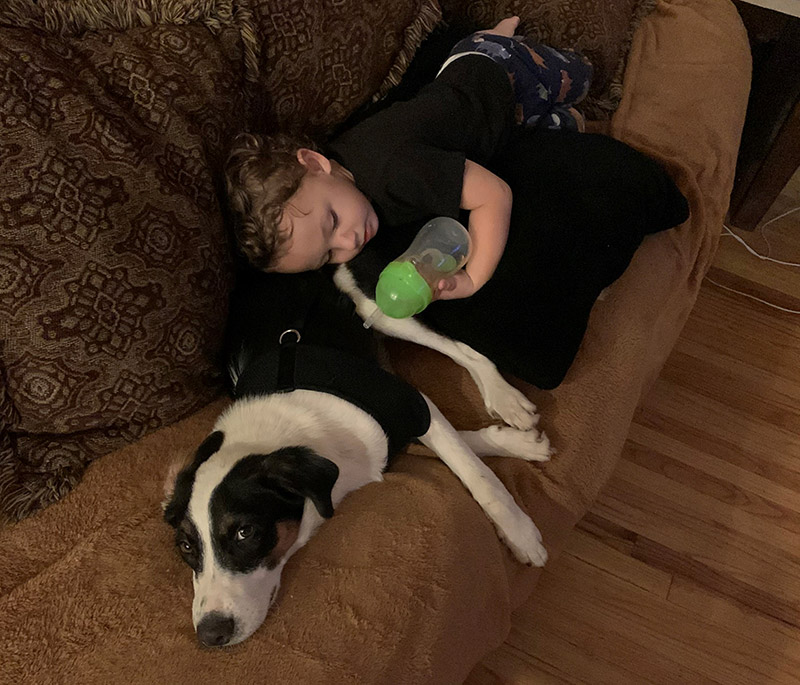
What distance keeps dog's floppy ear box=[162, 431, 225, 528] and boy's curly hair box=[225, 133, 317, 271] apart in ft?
1.31

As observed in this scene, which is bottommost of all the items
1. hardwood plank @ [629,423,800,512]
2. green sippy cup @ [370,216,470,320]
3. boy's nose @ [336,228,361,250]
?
hardwood plank @ [629,423,800,512]

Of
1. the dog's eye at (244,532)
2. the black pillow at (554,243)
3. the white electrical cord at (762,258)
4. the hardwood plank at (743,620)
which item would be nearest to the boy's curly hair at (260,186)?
the black pillow at (554,243)

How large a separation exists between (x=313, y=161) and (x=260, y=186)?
140 millimetres

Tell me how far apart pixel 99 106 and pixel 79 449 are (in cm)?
60

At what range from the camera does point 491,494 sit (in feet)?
3.78

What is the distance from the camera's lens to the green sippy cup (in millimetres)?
1146

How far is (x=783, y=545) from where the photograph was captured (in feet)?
5.22

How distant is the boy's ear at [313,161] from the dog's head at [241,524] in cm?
59

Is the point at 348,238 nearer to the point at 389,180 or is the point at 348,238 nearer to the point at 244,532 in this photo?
the point at 389,180

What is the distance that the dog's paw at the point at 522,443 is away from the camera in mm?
1242

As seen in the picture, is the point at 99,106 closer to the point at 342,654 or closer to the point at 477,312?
the point at 477,312

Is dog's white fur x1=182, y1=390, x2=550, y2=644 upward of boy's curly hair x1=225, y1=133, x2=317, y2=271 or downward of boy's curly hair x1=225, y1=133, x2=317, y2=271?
downward

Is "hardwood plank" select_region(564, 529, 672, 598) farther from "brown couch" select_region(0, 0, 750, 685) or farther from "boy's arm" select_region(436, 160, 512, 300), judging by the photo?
"boy's arm" select_region(436, 160, 512, 300)

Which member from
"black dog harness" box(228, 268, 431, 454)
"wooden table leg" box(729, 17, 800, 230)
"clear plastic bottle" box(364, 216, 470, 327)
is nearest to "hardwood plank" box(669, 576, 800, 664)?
"black dog harness" box(228, 268, 431, 454)
